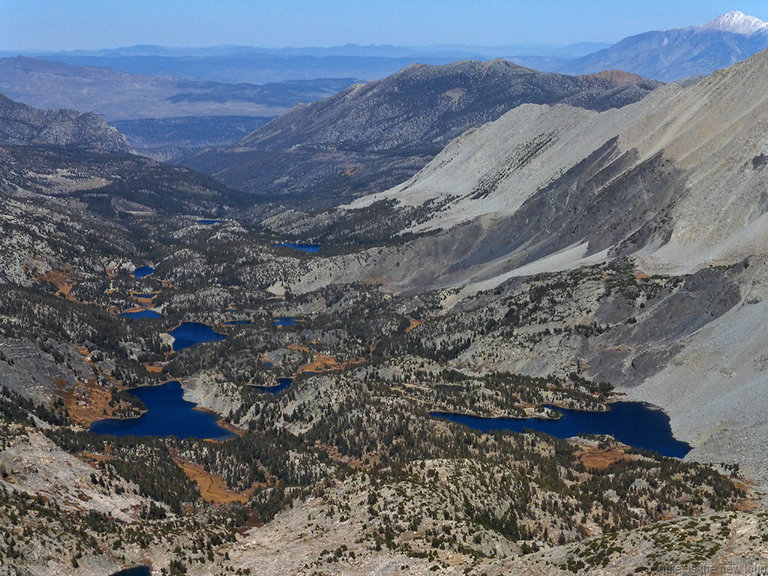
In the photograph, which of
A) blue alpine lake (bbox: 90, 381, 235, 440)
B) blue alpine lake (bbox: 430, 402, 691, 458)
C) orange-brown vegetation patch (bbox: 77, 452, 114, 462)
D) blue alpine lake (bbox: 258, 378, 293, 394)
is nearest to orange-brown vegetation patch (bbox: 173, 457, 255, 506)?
orange-brown vegetation patch (bbox: 77, 452, 114, 462)

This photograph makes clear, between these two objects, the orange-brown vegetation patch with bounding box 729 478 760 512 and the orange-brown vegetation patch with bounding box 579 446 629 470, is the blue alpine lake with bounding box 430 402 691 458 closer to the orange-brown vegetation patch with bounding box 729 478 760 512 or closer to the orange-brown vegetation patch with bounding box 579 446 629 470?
the orange-brown vegetation patch with bounding box 579 446 629 470

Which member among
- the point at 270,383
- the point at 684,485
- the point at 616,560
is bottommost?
the point at 270,383

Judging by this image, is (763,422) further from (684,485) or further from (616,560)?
(616,560)

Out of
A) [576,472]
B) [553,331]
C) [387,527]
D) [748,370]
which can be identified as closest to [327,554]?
[387,527]

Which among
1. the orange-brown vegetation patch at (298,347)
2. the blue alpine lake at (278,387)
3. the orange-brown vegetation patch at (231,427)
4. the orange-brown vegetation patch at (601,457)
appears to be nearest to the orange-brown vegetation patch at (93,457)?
the orange-brown vegetation patch at (231,427)

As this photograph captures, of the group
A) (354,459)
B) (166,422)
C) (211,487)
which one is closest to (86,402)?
(166,422)

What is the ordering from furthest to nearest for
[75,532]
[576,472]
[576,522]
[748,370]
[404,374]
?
[404,374] → [748,370] → [576,472] → [576,522] → [75,532]

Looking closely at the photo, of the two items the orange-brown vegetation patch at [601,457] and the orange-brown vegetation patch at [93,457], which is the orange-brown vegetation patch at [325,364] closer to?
the orange-brown vegetation patch at [601,457]
